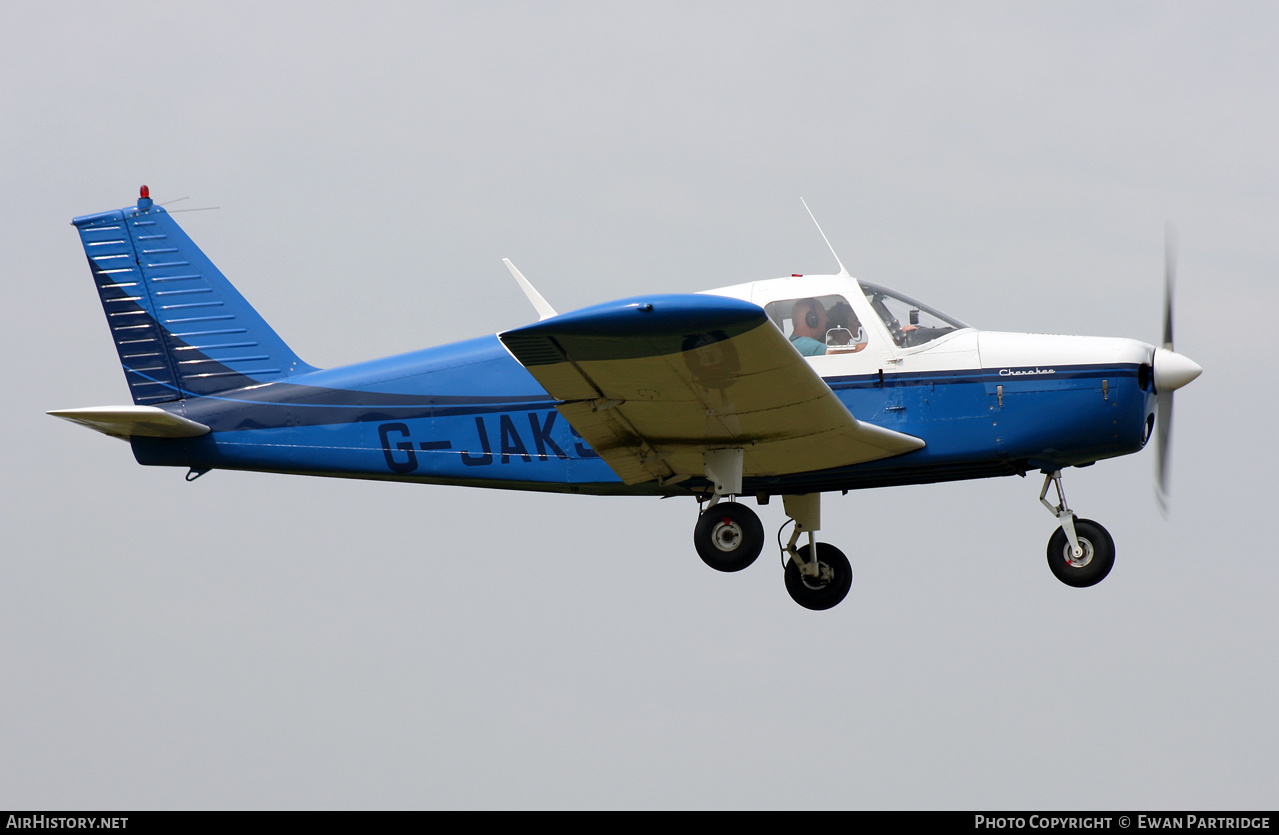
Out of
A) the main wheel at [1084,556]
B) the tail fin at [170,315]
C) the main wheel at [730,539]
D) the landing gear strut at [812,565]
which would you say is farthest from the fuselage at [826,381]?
the landing gear strut at [812,565]

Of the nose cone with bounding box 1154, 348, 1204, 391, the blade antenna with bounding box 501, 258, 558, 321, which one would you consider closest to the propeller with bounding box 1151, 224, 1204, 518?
the nose cone with bounding box 1154, 348, 1204, 391

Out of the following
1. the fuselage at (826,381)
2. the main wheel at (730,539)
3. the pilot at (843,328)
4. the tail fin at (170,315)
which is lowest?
the main wheel at (730,539)

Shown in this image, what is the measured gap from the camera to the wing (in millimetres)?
9000

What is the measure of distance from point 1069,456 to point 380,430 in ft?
18.2

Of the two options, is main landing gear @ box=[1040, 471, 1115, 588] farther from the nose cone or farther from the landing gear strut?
the landing gear strut

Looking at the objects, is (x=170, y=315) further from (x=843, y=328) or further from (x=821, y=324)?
(x=843, y=328)

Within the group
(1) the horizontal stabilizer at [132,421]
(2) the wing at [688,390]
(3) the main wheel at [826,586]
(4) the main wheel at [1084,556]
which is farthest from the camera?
(3) the main wheel at [826,586]

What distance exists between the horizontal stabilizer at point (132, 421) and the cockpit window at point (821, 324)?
4981 millimetres

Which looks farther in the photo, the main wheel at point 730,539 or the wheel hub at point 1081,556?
the wheel hub at point 1081,556

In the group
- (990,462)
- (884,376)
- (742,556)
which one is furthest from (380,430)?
(990,462)

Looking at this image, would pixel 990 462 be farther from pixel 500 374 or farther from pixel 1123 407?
pixel 500 374

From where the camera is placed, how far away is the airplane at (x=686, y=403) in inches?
A: 405

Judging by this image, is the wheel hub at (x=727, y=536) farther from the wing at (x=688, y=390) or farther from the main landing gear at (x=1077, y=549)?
the main landing gear at (x=1077, y=549)

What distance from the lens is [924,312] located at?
37.8 ft
